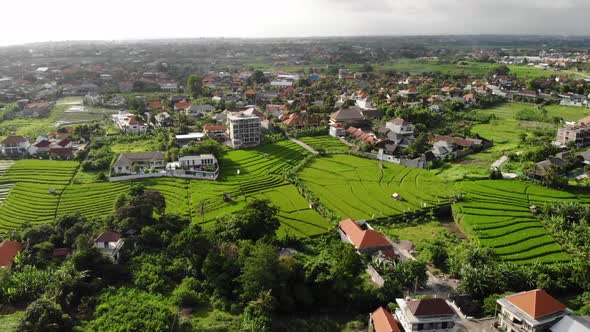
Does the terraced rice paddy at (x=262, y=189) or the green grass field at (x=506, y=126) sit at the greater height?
the green grass field at (x=506, y=126)

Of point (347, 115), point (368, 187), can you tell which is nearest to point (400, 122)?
point (347, 115)

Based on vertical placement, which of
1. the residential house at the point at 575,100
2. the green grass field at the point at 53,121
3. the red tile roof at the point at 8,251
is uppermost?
the residential house at the point at 575,100

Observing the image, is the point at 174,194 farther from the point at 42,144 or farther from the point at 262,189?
the point at 42,144

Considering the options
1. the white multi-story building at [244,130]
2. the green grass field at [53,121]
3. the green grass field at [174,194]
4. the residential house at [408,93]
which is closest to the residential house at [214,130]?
the white multi-story building at [244,130]

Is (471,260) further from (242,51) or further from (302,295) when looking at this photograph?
(242,51)

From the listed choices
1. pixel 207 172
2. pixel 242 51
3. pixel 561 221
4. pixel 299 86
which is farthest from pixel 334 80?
pixel 242 51

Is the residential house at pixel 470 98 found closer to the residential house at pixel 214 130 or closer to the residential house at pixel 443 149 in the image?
the residential house at pixel 443 149
